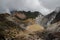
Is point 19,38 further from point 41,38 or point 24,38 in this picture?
→ point 41,38

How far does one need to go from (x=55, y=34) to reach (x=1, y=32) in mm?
54395

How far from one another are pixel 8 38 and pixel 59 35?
4382 cm

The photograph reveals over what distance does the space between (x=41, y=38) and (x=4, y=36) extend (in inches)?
1313

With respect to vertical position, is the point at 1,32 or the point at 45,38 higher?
the point at 1,32

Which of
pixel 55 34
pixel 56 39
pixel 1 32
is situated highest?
pixel 1 32

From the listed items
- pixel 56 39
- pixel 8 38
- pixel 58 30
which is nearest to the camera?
pixel 56 39

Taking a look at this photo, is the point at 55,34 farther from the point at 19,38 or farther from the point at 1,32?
the point at 1,32

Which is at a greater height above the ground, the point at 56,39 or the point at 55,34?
the point at 55,34

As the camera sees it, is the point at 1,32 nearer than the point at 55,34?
No

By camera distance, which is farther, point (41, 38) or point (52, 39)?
point (41, 38)

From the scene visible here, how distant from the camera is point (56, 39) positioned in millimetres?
158875

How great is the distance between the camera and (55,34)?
6757 inches

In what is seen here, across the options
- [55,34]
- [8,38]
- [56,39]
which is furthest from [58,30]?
[8,38]

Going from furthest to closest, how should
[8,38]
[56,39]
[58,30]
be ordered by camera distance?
[58,30], [8,38], [56,39]
